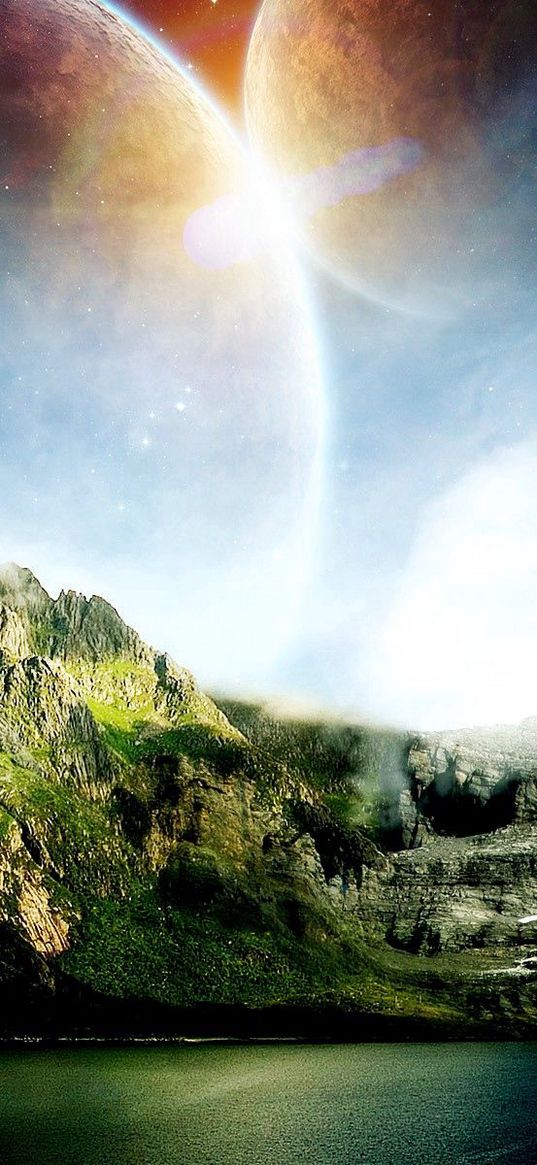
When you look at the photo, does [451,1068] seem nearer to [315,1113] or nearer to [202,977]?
[315,1113]

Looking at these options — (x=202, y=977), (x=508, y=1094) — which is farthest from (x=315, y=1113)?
(x=202, y=977)

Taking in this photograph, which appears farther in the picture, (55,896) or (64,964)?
(55,896)

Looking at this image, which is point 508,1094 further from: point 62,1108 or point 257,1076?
point 62,1108

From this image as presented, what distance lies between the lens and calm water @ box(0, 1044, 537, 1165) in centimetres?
4694

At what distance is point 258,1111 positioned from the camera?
67.9 metres

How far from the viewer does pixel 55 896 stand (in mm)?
180750

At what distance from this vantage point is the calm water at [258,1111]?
46938mm

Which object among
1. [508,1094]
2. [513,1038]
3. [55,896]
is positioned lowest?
[513,1038]

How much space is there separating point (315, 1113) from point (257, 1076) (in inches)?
1572

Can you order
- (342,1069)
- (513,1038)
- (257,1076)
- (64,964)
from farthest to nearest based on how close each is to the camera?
(513,1038)
(64,964)
(342,1069)
(257,1076)

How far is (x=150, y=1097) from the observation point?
74.4 m

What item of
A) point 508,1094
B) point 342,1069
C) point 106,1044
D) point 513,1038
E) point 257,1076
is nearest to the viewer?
point 508,1094

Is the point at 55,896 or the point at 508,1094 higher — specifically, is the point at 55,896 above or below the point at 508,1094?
above

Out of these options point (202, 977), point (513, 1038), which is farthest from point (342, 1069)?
point (513, 1038)
